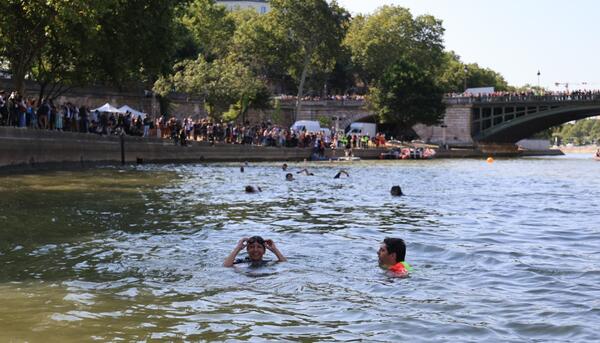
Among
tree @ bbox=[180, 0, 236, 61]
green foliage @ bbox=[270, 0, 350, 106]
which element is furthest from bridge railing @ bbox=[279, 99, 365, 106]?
tree @ bbox=[180, 0, 236, 61]

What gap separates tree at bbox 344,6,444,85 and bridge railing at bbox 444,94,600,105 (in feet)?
37.4

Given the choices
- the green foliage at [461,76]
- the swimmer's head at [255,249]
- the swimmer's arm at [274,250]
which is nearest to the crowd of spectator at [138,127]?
the swimmer's arm at [274,250]

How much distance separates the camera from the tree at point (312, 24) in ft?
278

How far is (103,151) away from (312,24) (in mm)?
51245

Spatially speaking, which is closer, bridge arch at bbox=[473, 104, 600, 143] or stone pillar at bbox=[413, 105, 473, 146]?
bridge arch at bbox=[473, 104, 600, 143]

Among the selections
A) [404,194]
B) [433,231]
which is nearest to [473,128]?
[404,194]

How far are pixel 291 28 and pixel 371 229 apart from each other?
74599 millimetres

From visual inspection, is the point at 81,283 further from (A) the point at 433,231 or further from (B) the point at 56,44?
(B) the point at 56,44

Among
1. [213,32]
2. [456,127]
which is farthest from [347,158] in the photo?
[213,32]

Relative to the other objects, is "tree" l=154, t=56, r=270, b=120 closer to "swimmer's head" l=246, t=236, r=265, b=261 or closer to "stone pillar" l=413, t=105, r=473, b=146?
"stone pillar" l=413, t=105, r=473, b=146

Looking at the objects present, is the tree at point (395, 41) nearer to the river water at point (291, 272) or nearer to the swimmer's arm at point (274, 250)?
the river water at point (291, 272)

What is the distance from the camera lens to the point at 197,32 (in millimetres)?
93000

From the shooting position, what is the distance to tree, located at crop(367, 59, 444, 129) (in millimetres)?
84875

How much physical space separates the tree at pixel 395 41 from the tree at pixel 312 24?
1611 centimetres
